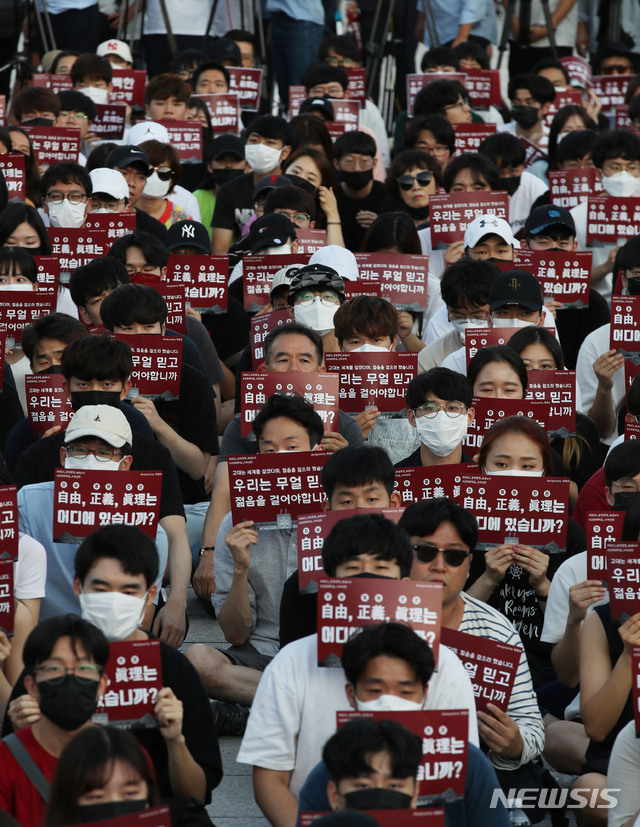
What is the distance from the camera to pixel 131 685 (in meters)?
4.73

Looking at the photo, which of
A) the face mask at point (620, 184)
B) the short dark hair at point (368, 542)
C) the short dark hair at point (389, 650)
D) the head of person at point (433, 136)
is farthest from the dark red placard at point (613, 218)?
the short dark hair at point (389, 650)

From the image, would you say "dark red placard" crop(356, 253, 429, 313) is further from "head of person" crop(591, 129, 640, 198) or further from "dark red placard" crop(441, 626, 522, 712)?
"dark red placard" crop(441, 626, 522, 712)

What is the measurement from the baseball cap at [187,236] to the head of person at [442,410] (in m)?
3.28

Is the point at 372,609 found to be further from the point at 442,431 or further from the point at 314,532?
the point at 442,431

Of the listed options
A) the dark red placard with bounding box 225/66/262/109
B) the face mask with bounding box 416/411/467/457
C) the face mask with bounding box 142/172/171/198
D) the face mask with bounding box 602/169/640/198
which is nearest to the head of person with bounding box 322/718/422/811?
the face mask with bounding box 416/411/467/457

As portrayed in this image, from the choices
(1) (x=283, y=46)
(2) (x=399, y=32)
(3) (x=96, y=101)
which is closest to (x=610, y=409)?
(3) (x=96, y=101)

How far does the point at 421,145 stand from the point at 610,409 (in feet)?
16.1

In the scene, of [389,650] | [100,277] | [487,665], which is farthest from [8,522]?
[100,277]

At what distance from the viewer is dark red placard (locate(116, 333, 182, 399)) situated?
24.8 feet

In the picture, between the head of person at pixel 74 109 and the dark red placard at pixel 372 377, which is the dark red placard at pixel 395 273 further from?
the head of person at pixel 74 109

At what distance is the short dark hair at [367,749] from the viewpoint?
3961 millimetres

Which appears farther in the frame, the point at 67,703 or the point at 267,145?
the point at 267,145

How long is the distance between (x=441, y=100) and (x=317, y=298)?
6.05 meters

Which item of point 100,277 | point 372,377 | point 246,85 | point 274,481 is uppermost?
point 246,85
